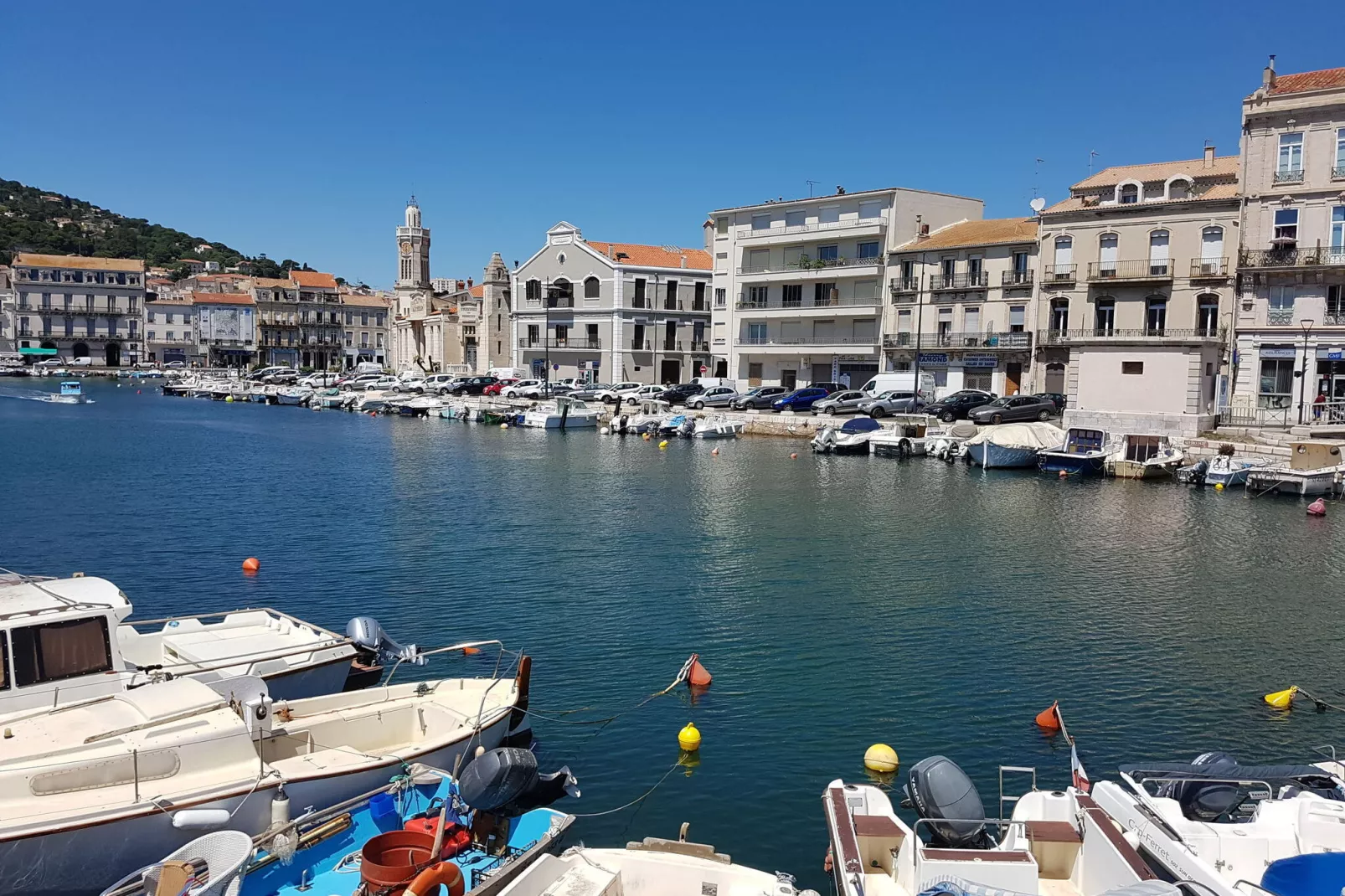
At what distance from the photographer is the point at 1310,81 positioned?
46375 mm

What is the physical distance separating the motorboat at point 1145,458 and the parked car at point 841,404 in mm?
16511

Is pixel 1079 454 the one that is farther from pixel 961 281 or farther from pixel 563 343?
pixel 563 343

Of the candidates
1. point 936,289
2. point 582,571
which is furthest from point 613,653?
point 936,289

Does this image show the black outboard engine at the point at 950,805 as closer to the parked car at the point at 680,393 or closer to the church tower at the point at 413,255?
the parked car at the point at 680,393

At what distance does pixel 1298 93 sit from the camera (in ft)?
150

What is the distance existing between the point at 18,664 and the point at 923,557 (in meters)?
21.7

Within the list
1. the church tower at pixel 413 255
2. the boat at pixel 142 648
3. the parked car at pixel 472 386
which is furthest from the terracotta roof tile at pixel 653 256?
the boat at pixel 142 648

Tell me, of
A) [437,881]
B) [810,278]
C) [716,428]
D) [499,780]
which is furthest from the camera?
[810,278]

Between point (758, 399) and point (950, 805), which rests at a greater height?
point (758, 399)

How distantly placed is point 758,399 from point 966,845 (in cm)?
5448

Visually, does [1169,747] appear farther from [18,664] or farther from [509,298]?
[509,298]

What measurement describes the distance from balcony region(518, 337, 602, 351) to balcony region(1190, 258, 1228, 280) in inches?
1876

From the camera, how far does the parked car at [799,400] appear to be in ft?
209

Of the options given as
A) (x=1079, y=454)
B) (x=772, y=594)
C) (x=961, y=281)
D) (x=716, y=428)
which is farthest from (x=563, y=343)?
(x=772, y=594)
